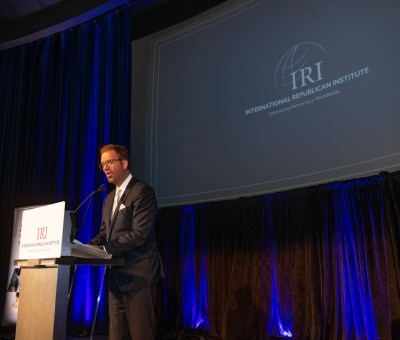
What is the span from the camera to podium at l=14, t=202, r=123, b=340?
1.86 m

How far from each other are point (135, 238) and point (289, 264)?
58.5 inches

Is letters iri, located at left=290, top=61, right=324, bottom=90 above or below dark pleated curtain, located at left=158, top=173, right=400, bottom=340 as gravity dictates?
above

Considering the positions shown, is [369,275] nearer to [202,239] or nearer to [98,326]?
[202,239]

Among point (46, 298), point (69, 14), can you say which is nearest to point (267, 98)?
point (46, 298)

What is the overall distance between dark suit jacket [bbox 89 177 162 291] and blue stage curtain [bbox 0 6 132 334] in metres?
1.95

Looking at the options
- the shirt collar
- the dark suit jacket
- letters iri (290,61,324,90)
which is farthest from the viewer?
letters iri (290,61,324,90)

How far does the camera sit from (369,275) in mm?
2893

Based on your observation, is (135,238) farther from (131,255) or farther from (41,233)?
(41,233)

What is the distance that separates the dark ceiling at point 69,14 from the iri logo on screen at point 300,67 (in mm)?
1252

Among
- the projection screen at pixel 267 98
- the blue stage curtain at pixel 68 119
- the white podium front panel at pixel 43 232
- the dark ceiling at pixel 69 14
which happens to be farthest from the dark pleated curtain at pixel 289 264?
the dark ceiling at pixel 69 14

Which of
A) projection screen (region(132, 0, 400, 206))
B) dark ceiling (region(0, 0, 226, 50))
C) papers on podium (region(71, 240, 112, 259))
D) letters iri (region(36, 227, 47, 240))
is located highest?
dark ceiling (region(0, 0, 226, 50))

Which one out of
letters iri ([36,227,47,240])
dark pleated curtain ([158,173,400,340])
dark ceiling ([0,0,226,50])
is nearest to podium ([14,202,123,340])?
letters iri ([36,227,47,240])

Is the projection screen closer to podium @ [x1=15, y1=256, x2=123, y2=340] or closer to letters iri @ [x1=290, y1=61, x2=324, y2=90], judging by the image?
letters iri @ [x1=290, y1=61, x2=324, y2=90]

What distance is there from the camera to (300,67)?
A: 346 centimetres
